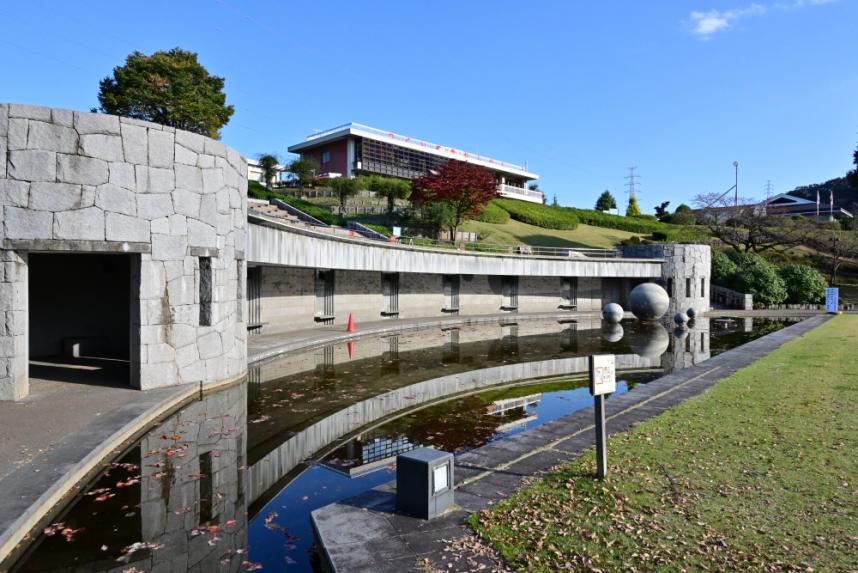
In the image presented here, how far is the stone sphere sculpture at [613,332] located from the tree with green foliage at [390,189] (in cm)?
2090

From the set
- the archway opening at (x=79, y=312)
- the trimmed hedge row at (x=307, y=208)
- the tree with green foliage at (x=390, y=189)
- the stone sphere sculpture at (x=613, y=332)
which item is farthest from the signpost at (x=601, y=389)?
the tree with green foliage at (x=390, y=189)

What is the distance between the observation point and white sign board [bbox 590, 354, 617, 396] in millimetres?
6438

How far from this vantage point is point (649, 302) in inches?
1196

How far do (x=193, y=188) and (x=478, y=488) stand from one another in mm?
9292

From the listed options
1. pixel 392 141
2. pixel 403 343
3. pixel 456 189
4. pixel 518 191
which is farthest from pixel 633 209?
pixel 403 343

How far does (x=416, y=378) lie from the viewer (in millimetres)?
13867

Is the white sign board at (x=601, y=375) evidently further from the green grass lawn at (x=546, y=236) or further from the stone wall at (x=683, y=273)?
the green grass lawn at (x=546, y=236)

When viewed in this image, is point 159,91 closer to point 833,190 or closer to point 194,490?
point 194,490

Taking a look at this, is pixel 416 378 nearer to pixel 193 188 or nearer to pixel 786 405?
pixel 193 188

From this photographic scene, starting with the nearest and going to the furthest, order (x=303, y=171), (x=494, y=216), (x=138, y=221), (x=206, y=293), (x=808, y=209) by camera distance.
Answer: (x=138, y=221) < (x=206, y=293) < (x=494, y=216) < (x=303, y=171) < (x=808, y=209)

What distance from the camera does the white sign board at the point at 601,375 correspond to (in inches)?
253

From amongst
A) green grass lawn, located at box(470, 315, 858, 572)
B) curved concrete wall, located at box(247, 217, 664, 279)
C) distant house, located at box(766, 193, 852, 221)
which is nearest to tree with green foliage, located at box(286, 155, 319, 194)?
curved concrete wall, located at box(247, 217, 664, 279)

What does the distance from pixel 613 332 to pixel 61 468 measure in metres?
22.9

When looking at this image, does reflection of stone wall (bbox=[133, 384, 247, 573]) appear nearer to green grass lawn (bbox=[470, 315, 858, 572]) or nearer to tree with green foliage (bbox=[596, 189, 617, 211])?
green grass lawn (bbox=[470, 315, 858, 572])
